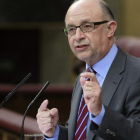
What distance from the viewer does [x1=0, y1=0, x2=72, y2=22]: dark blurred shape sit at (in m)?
10.3

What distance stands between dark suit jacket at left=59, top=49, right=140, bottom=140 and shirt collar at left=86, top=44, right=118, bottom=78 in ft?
0.10

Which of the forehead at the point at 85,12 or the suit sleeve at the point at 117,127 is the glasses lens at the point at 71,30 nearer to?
the forehead at the point at 85,12

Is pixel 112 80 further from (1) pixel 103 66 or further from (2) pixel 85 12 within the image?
(2) pixel 85 12

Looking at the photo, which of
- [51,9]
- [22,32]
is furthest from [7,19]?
[22,32]

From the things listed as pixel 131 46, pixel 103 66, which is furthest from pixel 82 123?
pixel 131 46

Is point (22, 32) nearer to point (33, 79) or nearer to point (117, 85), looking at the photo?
point (33, 79)

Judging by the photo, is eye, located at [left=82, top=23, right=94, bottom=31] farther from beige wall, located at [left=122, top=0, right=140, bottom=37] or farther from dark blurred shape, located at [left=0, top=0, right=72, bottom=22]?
beige wall, located at [left=122, top=0, right=140, bottom=37]

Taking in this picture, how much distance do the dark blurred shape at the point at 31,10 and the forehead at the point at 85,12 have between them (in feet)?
25.0

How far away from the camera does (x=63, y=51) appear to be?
11.9 meters

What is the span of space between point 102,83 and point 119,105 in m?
0.24

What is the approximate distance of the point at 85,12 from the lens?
2584 millimetres

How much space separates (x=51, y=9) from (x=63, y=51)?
1799 millimetres

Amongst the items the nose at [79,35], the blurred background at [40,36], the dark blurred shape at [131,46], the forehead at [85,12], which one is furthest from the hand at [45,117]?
the blurred background at [40,36]

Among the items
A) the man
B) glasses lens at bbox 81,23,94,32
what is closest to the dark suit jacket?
the man
